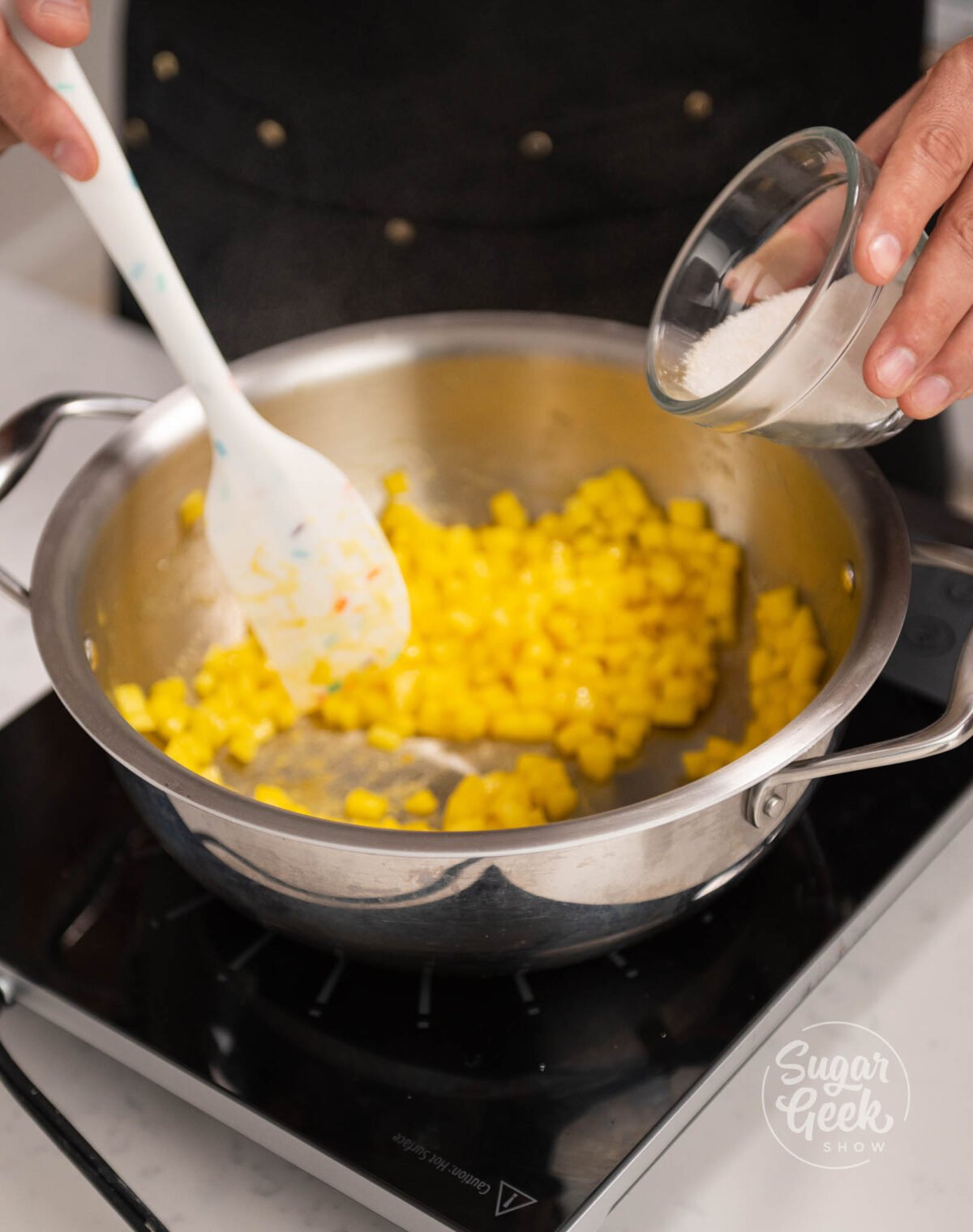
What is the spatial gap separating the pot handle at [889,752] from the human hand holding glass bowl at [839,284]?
0.19 metres

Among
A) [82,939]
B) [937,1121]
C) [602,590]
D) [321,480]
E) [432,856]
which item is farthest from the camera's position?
[602,590]

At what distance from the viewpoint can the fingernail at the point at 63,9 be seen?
0.88 meters

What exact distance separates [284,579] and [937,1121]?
0.67 m

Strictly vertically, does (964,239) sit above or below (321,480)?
above

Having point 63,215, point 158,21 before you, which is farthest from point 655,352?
point 63,215

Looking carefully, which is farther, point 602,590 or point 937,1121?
point 602,590

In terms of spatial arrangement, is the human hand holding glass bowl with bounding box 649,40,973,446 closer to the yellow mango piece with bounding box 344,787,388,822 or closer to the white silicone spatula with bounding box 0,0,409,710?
the white silicone spatula with bounding box 0,0,409,710

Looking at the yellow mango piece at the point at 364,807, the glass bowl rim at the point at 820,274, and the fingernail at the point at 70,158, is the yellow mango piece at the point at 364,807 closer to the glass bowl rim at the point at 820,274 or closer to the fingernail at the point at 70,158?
the glass bowl rim at the point at 820,274

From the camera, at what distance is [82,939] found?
1008 mm

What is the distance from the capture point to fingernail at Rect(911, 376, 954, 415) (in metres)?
0.89

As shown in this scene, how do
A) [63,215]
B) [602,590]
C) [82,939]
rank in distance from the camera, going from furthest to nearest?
[63,215], [602,590], [82,939]

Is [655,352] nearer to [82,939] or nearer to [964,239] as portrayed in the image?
[964,239]

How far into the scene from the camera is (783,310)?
36.8 inches

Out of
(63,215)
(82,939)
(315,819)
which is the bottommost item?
(63,215)
